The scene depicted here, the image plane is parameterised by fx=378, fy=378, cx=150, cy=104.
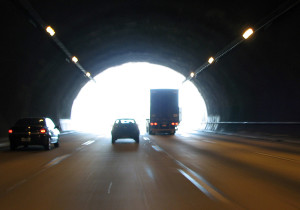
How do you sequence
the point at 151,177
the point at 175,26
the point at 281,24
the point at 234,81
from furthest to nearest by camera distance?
the point at 234,81 → the point at 175,26 → the point at 281,24 → the point at 151,177

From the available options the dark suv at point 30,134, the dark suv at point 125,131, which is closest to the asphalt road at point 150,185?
the dark suv at point 30,134

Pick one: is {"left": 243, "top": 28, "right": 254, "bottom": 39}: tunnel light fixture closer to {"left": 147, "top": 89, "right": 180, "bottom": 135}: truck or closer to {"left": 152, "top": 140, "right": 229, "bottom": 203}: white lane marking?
{"left": 152, "top": 140, "right": 229, "bottom": 203}: white lane marking

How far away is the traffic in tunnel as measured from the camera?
825cm

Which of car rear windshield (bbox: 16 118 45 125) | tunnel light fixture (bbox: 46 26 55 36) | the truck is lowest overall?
car rear windshield (bbox: 16 118 45 125)

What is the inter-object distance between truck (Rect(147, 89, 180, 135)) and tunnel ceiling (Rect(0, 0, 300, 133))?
4.07m

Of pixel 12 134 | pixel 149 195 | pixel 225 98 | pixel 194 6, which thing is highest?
pixel 194 6

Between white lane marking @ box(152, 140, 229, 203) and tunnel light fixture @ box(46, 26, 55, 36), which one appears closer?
white lane marking @ box(152, 140, 229, 203)

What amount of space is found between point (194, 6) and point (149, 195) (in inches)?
574

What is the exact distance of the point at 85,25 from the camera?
21.9 m

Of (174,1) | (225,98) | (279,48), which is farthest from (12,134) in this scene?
(225,98)

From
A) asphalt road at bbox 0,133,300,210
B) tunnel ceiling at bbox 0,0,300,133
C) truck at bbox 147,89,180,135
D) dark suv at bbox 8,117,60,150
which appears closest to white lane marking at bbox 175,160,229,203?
asphalt road at bbox 0,133,300,210

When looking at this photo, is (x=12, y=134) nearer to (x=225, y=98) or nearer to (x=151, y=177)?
(x=151, y=177)

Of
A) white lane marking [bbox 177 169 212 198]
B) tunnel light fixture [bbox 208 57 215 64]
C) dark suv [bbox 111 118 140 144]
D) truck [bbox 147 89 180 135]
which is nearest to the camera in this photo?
white lane marking [bbox 177 169 212 198]

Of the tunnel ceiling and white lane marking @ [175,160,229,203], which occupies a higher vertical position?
the tunnel ceiling
